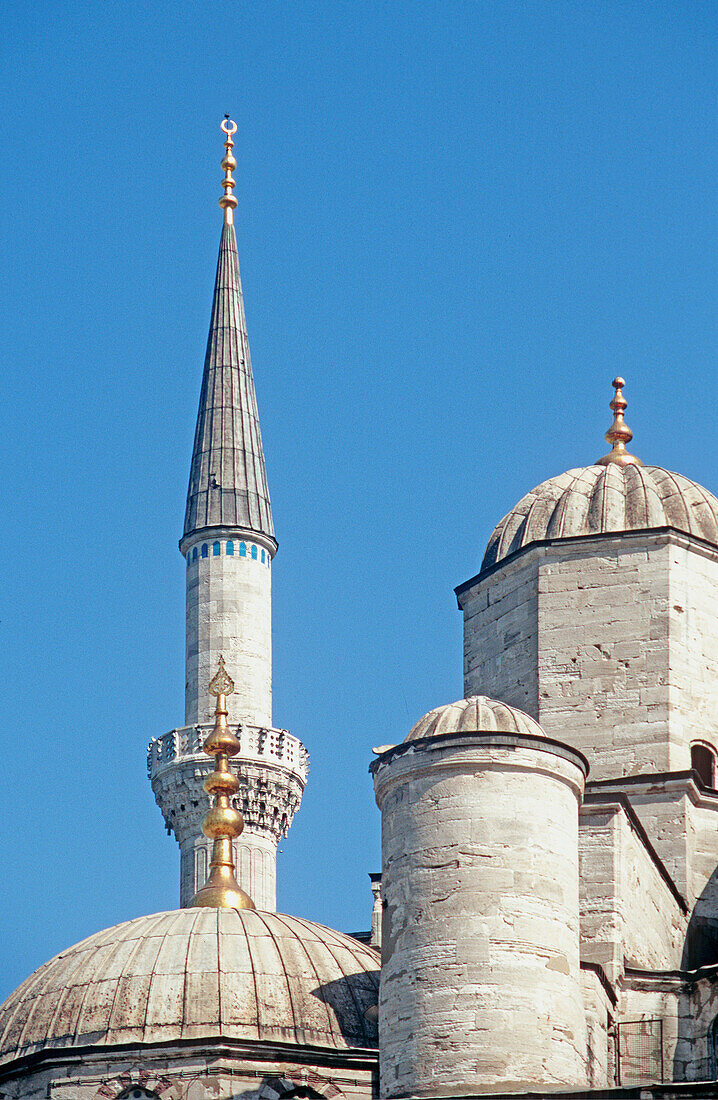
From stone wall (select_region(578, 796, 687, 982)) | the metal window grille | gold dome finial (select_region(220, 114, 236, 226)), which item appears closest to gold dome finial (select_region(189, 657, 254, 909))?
stone wall (select_region(578, 796, 687, 982))

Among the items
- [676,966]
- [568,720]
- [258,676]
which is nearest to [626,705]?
[568,720]

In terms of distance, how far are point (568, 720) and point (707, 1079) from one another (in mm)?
5198

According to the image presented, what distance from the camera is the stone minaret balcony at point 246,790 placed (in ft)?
151

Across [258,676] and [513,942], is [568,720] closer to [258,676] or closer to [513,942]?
[513,942]

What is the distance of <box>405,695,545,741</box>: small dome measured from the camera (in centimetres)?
2556

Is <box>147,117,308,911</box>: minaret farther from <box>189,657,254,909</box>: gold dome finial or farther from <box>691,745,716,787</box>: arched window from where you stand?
<box>691,745,716,787</box>: arched window

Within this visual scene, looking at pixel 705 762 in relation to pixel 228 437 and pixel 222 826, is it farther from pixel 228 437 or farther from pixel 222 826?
pixel 228 437

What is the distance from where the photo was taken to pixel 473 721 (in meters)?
25.6

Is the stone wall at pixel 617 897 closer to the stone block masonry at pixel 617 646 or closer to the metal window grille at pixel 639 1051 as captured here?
the metal window grille at pixel 639 1051

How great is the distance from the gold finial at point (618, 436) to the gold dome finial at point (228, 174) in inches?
874

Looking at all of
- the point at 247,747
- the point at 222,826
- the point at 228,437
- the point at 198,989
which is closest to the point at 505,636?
the point at 222,826

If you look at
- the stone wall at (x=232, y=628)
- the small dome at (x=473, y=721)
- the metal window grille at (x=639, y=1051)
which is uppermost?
the stone wall at (x=232, y=628)

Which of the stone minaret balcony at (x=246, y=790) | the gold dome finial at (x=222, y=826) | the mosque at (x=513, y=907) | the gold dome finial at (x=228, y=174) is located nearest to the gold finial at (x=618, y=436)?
the mosque at (x=513, y=907)

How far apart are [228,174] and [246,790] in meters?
14.5
